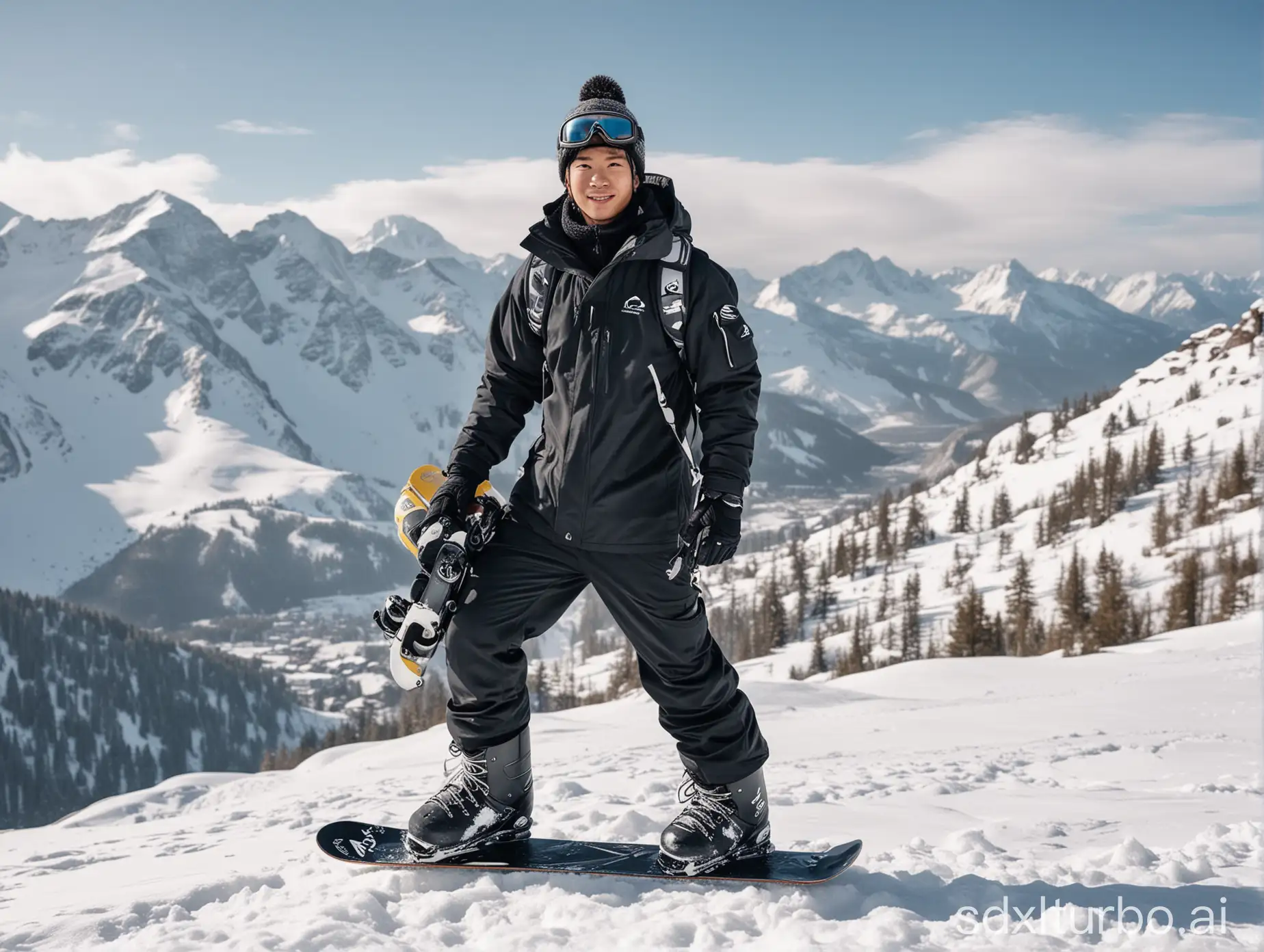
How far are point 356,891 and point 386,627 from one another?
57.1 inches

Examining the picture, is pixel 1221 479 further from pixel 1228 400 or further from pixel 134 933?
pixel 134 933

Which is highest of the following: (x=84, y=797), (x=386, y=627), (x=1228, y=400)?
(x=1228, y=400)

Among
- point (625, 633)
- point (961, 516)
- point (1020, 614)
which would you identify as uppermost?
point (961, 516)

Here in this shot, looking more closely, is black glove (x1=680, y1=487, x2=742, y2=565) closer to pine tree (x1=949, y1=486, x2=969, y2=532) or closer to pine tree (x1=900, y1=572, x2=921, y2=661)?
pine tree (x1=900, y1=572, x2=921, y2=661)

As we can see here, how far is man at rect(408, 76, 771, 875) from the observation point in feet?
16.5

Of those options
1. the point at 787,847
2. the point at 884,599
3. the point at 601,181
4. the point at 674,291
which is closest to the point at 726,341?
the point at 674,291

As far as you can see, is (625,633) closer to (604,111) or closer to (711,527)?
(711,527)

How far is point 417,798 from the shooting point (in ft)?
29.4

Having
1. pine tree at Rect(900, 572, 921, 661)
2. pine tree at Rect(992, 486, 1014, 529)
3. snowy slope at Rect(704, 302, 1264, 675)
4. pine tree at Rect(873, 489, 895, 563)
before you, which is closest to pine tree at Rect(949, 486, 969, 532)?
snowy slope at Rect(704, 302, 1264, 675)

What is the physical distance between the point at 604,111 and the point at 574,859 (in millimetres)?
4434

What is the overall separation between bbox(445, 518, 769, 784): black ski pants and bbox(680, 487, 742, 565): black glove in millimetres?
206

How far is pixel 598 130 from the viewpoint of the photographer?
5.14m

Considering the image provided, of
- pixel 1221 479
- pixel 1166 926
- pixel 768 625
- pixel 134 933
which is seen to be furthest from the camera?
pixel 1221 479

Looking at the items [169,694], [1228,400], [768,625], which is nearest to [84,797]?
[169,694]
